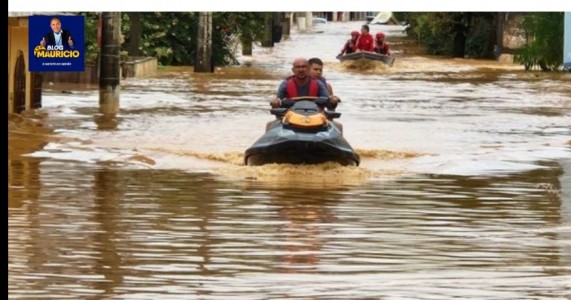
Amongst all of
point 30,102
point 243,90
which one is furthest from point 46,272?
point 243,90

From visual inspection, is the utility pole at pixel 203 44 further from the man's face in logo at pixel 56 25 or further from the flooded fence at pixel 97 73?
the man's face in logo at pixel 56 25

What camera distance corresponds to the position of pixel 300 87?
53.9ft

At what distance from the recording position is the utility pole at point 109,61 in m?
16.3

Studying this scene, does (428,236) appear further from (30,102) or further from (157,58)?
(157,58)

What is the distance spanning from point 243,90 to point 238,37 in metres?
2.77

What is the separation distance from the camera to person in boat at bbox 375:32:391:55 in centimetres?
2598

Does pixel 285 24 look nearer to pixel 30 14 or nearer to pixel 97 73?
pixel 97 73

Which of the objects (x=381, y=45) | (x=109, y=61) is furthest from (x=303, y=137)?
(x=381, y=45)

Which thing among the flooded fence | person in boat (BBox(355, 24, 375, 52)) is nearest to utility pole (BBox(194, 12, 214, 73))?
the flooded fence

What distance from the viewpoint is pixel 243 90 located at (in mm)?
24109

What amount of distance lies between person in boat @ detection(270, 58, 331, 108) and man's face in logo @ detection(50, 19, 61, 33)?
3964 mm

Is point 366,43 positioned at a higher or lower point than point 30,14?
lower
